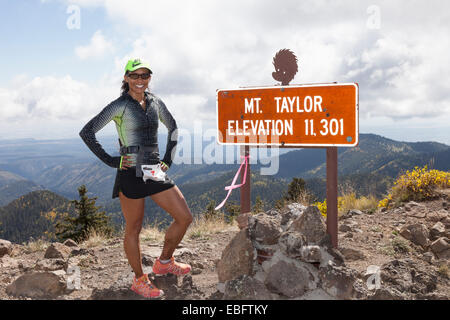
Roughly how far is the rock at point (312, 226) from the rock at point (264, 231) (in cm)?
33

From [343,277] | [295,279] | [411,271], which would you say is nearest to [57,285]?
[295,279]

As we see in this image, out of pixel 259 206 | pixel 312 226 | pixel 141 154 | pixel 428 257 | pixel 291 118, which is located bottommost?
pixel 259 206

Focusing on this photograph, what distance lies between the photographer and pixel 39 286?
4922mm

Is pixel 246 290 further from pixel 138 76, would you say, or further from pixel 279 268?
pixel 138 76

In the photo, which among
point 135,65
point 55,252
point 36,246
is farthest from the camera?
point 36,246

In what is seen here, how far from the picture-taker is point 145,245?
7359 millimetres

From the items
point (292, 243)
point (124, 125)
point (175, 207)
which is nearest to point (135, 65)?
point (124, 125)

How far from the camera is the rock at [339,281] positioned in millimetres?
4031

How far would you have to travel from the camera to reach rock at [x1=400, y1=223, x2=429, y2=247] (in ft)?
21.4

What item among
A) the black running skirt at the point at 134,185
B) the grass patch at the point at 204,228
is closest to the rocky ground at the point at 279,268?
the grass patch at the point at 204,228

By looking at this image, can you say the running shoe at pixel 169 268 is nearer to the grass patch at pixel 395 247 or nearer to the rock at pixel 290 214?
the rock at pixel 290 214

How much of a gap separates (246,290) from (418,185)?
7.87 meters

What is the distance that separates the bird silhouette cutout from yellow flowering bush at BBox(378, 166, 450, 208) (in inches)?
259
